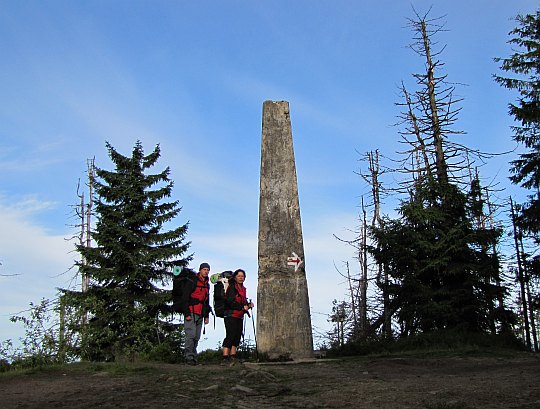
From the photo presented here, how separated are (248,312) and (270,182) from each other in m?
2.91

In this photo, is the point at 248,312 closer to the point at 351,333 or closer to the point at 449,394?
the point at 449,394

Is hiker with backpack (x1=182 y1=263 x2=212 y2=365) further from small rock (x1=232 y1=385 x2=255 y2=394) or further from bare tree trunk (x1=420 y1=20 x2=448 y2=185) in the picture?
bare tree trunk (x1=420 y1=20 x2=448 y2=185)

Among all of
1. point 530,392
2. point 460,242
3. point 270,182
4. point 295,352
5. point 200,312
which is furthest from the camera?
point 460,242

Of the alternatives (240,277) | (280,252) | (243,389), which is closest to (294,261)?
(280,252)

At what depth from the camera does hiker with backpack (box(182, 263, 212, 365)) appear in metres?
10.3

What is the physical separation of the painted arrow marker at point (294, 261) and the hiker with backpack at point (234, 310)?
139 cm

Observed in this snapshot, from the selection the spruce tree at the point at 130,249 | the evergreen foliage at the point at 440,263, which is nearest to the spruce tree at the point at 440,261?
the evergreen foliage at the point at 440,263

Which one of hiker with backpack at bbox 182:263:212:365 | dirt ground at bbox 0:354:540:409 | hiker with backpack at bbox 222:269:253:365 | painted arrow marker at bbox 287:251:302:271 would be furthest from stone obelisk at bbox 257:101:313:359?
dirt ground at bbox 0:354:540:409

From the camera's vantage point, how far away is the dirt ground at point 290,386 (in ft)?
19.0

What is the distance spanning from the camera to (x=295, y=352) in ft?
36.6

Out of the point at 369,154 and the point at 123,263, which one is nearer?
the point at 123,263

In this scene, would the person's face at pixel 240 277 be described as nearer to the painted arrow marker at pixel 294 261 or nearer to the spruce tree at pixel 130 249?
the painted arrow marker at pixel 294 261

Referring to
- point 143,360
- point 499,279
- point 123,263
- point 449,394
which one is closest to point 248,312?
point 143,360

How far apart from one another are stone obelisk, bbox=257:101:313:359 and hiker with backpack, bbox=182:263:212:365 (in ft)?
4.60
